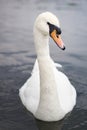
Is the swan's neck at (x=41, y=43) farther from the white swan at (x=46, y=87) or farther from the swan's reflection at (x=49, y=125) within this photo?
the swan's reflection at (x=49, y=125)

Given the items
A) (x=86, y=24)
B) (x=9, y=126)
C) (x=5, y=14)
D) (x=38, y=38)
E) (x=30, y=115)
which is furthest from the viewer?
(x=5, y=14)

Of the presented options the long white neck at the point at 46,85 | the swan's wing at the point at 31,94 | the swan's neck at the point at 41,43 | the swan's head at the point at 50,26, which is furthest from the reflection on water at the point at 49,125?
the swan's head at the point at 50,26

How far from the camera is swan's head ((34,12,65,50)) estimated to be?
16.4ft

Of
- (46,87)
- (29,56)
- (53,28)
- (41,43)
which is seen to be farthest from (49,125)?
(29,56)

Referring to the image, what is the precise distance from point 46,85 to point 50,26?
91 centimetres

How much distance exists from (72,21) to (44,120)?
7053 millimetres

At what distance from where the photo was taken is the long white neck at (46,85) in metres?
5.39

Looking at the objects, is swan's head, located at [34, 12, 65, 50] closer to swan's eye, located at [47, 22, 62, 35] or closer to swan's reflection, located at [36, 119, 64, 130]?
swan's eye, located at [47, 22, 62, 35]

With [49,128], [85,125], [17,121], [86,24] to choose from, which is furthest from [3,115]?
[86,24]

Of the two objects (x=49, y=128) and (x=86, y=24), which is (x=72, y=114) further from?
(x=86, y=24)

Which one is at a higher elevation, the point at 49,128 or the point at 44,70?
the point at 44,70

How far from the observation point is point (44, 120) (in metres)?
5.81

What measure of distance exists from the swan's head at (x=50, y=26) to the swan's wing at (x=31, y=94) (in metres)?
1.26

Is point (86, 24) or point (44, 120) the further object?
point (86, 24)
